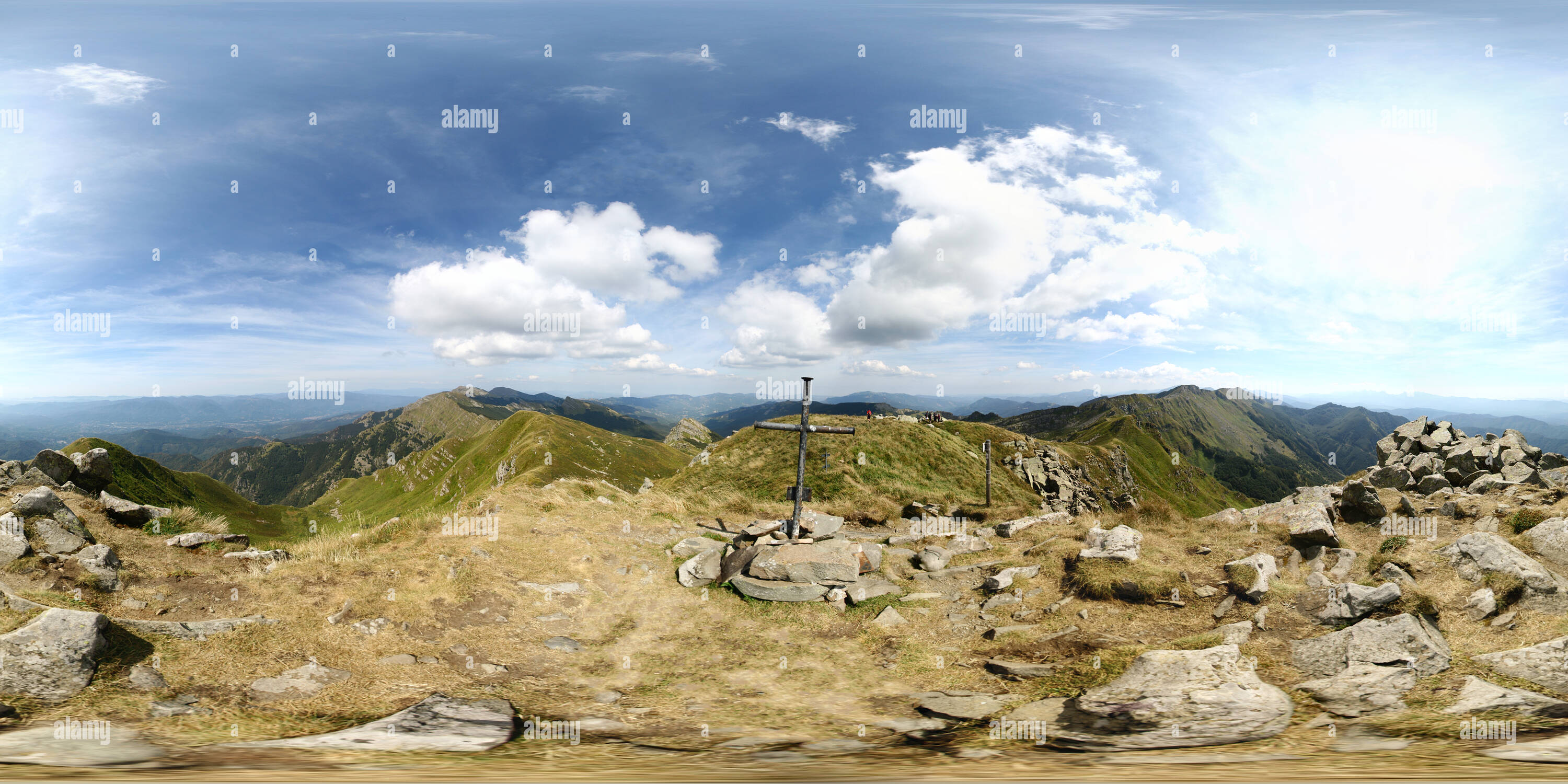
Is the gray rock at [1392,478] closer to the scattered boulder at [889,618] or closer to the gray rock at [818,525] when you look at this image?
the gray rock at [818,525]

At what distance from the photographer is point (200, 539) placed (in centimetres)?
1534

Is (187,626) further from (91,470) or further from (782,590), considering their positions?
(91,470)

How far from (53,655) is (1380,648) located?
20.5 metres

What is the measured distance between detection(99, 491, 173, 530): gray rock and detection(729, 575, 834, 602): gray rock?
1537cm

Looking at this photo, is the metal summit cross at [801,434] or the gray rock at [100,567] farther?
the metal summit cross at [801,434]

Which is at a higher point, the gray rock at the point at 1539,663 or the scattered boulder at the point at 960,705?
the gray rock at the point at 1539,663

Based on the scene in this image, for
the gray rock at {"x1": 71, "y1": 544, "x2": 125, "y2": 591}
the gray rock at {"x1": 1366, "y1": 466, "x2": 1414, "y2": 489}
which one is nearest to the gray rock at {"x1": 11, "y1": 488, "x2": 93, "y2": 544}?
the gray rock at {"x1": 71, "y1": 544, "x2": 125, "y2": 591}

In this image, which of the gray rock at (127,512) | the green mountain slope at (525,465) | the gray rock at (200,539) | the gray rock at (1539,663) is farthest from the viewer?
the green mountain slope at (525,465)

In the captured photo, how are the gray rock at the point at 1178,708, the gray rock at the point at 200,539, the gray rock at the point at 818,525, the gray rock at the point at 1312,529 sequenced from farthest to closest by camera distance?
the gray rock at the point at 818,525 < the gray rock at the point at 200,539 < the gray rock at the point at 1312,529 < the gray rock at the point at 1178,708

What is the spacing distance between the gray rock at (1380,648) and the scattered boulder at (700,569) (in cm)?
1392

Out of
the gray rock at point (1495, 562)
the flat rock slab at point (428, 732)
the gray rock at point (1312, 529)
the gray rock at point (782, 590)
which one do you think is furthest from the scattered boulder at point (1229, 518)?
the flat rock slab at point (428, 732)

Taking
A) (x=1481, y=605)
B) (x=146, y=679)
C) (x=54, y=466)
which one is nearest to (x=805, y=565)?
A: (x=146, y=679)

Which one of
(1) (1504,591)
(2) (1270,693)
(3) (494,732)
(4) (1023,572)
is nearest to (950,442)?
(4) (1023,572)

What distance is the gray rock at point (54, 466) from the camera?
54.4ft
